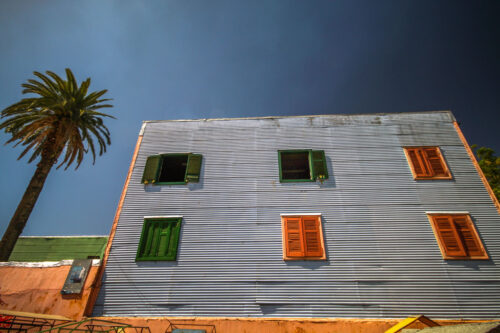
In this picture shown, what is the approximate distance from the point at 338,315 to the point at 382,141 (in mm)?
8011

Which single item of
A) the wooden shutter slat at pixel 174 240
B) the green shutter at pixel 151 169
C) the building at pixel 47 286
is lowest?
the building at pixel 47 286

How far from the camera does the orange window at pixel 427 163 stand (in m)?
10.6

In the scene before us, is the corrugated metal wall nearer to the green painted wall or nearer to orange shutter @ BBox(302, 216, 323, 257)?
orange shutter @ BBox(302, 216, 323, 257)

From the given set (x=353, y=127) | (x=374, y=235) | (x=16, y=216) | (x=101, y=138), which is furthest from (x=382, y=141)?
(x=16, y=216)

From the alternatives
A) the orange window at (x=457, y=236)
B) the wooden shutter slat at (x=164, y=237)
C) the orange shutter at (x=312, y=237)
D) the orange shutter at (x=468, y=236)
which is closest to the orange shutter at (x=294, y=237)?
the orange shutter at (x=312, y=237)

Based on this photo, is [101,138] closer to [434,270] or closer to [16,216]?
[16,216]

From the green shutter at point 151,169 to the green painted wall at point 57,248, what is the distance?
802 centimetres

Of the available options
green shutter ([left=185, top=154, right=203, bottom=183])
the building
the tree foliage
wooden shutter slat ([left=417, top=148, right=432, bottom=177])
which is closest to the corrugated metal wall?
green shutter ([left=185, top=154, right=203, bottom=183])

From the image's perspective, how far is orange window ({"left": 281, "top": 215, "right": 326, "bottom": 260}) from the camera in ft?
29.5

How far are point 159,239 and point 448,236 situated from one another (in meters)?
11.2

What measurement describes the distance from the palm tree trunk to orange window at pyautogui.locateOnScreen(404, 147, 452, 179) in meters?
17.9

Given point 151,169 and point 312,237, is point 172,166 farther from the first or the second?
point 312,237

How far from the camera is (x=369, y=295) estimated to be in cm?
833

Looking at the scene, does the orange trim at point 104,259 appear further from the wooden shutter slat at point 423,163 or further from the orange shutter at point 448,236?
the wooden shutter slat at point 423,163
